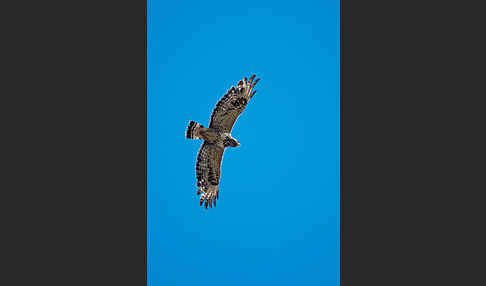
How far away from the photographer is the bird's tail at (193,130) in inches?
273

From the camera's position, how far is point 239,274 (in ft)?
24.8

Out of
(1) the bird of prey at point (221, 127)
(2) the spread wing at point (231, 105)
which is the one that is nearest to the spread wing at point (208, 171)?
(1) the bird of prey at point (221, 127)

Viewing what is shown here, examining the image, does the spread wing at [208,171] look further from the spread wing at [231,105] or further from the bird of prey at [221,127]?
the spread wing at [231,105]

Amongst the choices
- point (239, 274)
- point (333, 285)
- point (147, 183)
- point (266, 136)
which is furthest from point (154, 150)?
point (333, 285)

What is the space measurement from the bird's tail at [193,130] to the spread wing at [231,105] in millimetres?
188

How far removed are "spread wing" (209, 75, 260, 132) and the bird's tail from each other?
0.19 metres

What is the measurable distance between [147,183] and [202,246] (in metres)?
1.42

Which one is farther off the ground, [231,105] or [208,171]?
[231,105]

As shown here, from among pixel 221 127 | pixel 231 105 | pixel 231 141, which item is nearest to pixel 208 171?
pixel 231 141

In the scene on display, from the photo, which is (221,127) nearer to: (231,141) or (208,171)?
(231,141)

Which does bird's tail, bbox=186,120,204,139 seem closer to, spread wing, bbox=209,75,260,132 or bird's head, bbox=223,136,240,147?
spread wing, bbox=209,75,260,132

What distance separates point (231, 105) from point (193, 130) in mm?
694

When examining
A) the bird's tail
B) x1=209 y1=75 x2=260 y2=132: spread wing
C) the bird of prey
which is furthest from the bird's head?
the bird's tail

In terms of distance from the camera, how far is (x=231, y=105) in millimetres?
6887
